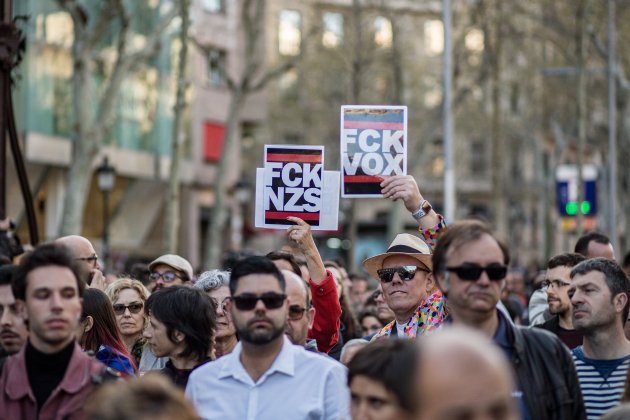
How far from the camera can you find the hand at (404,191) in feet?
25.9

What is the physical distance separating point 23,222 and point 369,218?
4755 cm

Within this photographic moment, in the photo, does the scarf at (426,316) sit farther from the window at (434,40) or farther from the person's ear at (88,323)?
the window at (434,40)

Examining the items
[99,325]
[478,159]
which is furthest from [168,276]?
[478,159]

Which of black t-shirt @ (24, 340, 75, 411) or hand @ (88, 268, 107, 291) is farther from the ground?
hand @ (88, 268, 107, 291)

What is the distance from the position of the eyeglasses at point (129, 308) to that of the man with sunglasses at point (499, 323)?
4071 mm

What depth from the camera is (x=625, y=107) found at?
40906mm

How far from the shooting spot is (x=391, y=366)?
454 cm

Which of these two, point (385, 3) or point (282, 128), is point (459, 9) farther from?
point (282, 128)

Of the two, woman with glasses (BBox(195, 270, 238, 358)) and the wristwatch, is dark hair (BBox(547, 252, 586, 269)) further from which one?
the wristwatch

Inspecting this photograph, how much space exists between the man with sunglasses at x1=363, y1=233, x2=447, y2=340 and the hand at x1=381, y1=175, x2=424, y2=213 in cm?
73

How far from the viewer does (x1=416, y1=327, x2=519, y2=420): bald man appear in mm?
3930

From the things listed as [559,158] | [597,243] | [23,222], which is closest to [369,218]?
[559,158]

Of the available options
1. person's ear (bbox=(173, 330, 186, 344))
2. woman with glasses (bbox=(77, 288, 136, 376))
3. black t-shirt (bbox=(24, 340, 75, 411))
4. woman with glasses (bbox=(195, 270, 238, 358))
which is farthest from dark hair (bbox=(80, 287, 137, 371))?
black t-shirt (bbox=(24, 340, 75, 411))

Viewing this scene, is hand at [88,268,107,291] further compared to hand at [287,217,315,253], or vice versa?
hand at [88,268,107,291]
